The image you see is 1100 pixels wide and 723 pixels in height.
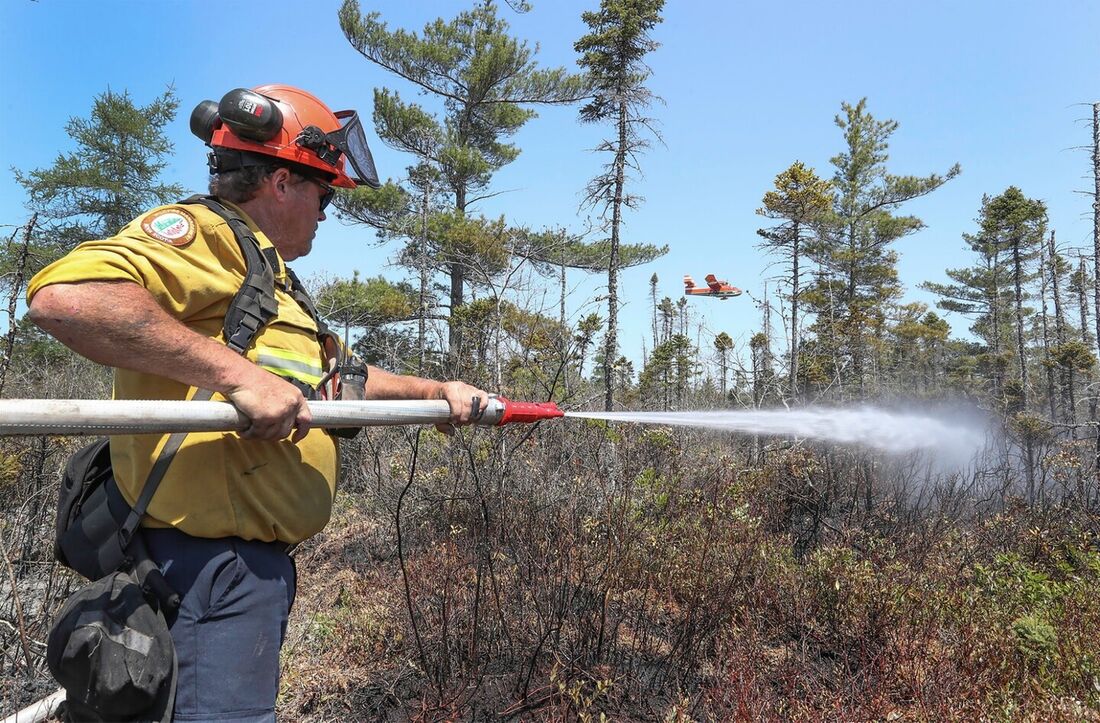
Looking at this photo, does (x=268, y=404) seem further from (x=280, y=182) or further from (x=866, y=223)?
(x=866, y=223)

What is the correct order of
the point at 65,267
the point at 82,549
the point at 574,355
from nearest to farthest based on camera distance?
1. the point at 65,267
2. the point at 82,549
3. the point at 574,355

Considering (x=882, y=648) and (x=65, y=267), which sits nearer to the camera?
(x=65, y=267)

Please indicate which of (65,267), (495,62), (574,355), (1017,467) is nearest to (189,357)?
(65,267)

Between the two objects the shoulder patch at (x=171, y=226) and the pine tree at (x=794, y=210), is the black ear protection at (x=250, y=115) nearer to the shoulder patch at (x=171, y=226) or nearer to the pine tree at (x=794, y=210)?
the shoulder patch at (x=171, y=226)

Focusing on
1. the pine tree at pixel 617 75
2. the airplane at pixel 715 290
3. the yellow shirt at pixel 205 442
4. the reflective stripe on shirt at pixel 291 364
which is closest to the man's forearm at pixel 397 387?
the reflective stripe on shirt at pixel 291 364

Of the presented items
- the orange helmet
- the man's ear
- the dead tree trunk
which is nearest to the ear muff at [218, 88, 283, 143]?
the orange helmet

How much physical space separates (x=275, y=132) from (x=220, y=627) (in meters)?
1.40

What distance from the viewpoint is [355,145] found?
7.64 feet

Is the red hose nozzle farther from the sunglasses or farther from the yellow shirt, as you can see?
the sunglasses

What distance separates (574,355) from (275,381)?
567cm

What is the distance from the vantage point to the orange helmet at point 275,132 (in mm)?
1933

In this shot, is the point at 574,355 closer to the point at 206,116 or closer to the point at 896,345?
the point at 206,116

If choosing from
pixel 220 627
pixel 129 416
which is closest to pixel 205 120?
pixel 129 416

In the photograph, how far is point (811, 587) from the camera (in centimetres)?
482
